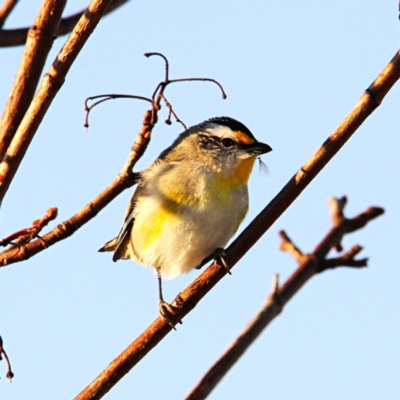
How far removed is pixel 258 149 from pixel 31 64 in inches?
97.4

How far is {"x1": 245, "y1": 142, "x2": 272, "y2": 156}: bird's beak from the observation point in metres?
5.15

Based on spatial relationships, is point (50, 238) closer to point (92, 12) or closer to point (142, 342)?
point (142, 342)

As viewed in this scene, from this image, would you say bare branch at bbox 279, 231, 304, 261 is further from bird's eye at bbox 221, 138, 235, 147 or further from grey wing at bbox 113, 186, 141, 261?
grey wing at bbox 113, 186, 141, 261

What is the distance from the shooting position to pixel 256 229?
316 centimetres

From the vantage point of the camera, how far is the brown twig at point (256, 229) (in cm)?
286

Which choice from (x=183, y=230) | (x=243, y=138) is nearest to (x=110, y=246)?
(x=183, y=230)

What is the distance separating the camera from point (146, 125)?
363 centimetres

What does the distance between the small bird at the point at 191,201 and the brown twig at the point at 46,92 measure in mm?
2113

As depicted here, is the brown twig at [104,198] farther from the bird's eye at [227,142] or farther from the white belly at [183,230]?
the bird's eye at [227,142]

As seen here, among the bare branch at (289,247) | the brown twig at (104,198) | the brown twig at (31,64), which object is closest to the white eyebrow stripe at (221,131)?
the bare branch at (289,247)

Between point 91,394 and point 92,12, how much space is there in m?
1.59

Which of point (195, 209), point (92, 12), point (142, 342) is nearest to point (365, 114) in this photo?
point (92, 12)

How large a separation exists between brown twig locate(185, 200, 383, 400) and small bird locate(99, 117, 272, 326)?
532 millimetres

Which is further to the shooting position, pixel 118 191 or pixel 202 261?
pixel 202 261
